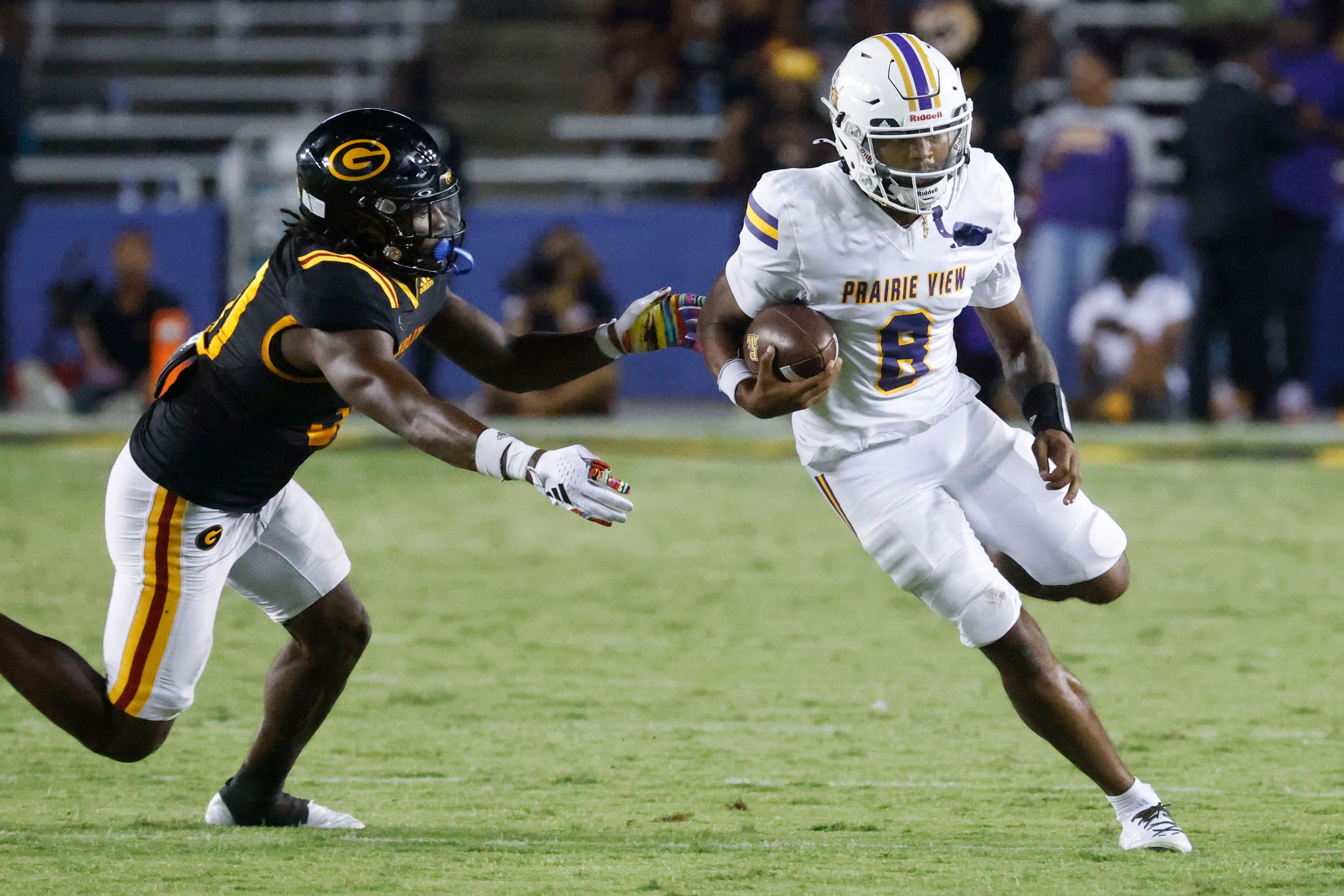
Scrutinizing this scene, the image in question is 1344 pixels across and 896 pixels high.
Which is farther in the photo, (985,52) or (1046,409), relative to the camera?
(985,52)

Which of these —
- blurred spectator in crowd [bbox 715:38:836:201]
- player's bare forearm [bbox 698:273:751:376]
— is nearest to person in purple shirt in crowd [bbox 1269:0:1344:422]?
blurred spectator in crowd [bbox 715:38:836:201]

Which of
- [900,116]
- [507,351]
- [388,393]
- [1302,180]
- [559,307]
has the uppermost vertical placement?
[900,116]

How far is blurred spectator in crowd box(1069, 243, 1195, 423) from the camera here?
11875 mm

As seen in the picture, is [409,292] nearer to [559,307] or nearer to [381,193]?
[381,193]

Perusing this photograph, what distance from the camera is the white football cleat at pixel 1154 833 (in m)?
4.11

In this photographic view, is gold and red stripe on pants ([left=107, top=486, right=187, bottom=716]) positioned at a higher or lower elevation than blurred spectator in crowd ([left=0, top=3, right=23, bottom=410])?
higher

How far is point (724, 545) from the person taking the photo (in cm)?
853

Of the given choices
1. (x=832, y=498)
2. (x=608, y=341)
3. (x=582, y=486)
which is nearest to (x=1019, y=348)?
(x=832, y=498)

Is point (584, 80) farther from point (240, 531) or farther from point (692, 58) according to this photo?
point (240, 531)

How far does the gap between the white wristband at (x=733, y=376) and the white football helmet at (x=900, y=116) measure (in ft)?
1.68

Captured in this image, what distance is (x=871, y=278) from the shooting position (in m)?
4.42

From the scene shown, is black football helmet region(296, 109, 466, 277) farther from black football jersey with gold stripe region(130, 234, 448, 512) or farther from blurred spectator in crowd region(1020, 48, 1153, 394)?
blurred spectator in crowd region(1020, 48, 1153, 394)

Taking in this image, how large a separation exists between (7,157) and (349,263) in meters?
8.98

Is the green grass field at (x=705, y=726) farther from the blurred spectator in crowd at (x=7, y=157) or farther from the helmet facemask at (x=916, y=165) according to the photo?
the blurred spectator in crowd at (x=7, y=157)
